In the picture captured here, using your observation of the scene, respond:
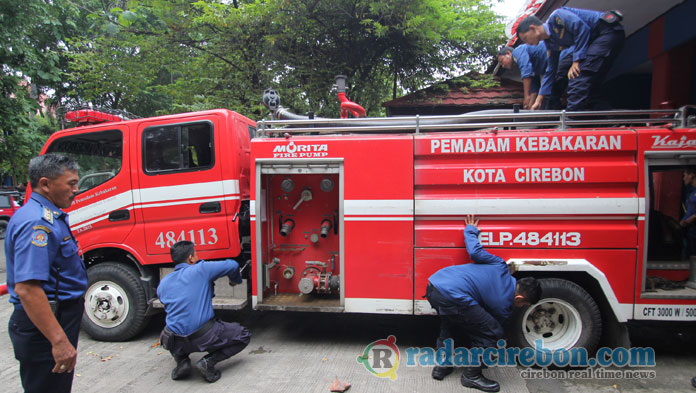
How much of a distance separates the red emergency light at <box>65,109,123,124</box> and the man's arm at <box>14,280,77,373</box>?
3.21 meters

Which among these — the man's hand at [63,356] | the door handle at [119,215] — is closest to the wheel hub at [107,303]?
the door handle at [119,215]

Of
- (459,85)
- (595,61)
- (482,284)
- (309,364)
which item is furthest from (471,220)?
(459,85)

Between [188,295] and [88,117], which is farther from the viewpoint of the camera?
[88,117]

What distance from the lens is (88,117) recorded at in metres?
4.64

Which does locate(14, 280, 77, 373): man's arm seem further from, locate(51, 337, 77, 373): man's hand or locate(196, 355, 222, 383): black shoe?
locate(196, 355, 222, 383): black shoe

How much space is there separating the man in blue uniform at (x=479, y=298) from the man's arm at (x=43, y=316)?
8.92 feet

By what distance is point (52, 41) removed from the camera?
41.8 feet

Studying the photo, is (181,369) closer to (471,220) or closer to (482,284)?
(482,284)

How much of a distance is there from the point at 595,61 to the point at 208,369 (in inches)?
210

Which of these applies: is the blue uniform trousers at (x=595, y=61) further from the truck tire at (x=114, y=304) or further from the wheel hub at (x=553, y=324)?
the truck tire at (x=114, y=304)

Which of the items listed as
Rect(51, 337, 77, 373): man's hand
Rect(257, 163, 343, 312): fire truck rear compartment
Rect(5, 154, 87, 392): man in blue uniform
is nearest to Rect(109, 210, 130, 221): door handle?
Rect(257, 163, 343, 312): fire truck rear compartment

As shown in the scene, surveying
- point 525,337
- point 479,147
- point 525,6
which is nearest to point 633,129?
point 479,147

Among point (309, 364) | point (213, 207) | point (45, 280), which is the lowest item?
point (309, 364)

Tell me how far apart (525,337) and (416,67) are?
690 cm
